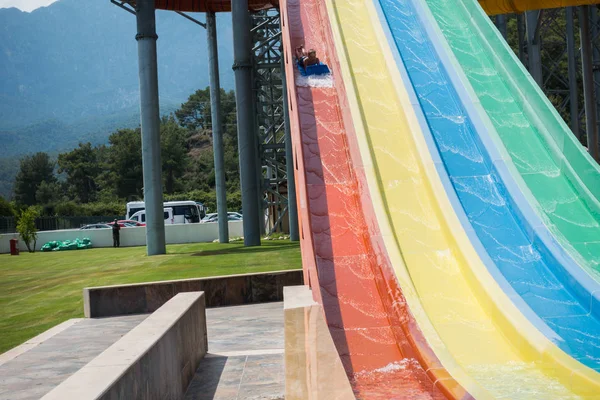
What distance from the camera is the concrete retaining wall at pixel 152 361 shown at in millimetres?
3303

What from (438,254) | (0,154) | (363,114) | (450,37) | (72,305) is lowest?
(72,305)

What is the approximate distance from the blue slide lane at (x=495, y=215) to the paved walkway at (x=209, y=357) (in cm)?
231

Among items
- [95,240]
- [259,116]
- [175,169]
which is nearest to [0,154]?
[175,169]

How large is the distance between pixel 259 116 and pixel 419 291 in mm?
17593

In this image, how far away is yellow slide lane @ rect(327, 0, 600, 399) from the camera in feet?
17.8

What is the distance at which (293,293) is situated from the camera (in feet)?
20.5

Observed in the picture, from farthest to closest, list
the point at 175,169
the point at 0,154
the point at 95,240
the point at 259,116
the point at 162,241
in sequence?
the point at 0,154, the point at 175,169, the point at 95,240, the point at 259,116, the point at 162,241

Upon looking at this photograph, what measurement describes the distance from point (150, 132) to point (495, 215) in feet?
39.4

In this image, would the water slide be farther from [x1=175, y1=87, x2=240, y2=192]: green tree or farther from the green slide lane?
[x1=175, y1=87, x2=240, y2=192]: green tree

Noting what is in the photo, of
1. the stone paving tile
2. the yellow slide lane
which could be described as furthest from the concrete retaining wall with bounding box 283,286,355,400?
the stone paving tile

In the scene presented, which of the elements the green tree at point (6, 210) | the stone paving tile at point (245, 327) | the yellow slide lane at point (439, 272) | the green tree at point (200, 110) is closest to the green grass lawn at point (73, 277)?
the stone paving tile at point (245, 327)

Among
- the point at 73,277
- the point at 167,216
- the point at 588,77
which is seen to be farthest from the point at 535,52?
the point at 167,216

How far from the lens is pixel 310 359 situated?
409 cm

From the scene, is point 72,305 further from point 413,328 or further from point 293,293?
point 413,328
